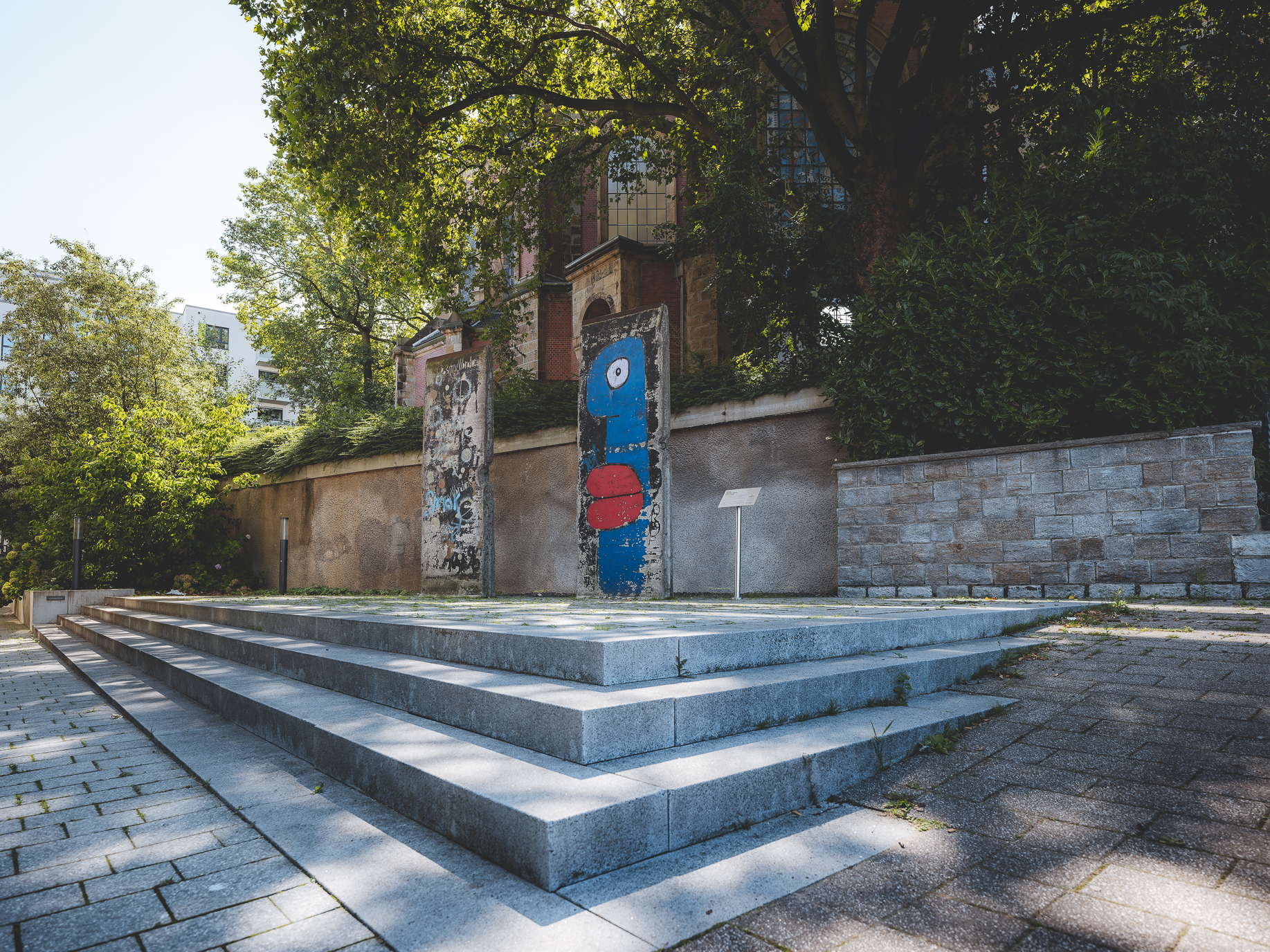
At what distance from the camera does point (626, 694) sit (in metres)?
2.55

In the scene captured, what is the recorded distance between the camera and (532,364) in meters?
19.9

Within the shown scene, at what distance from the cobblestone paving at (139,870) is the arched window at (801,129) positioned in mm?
10557

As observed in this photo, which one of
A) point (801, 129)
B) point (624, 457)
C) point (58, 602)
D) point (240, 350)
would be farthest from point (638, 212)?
point (240, 350)

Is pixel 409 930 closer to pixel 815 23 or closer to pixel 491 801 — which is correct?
pixel 491 801

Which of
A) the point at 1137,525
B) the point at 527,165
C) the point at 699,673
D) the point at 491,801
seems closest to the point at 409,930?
the point at 491,801

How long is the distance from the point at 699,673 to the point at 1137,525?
17.4ft

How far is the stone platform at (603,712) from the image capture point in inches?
79.2

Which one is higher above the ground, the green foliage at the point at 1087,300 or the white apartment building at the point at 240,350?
the white apartment building at the point at 240,350

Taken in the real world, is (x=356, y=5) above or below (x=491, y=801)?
above

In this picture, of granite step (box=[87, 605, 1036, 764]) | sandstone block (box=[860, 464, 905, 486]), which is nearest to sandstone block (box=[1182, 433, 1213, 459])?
sandstone block (box=[860, 464, 905, 486])

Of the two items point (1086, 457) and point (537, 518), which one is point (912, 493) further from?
point (537, 518)

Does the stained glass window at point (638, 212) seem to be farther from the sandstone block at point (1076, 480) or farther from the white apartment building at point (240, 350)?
the white apartment building at point (240, 350)

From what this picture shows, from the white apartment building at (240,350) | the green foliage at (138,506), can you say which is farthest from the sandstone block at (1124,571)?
the white apartment building at (240,350)

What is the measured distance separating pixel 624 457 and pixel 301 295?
794 inches
